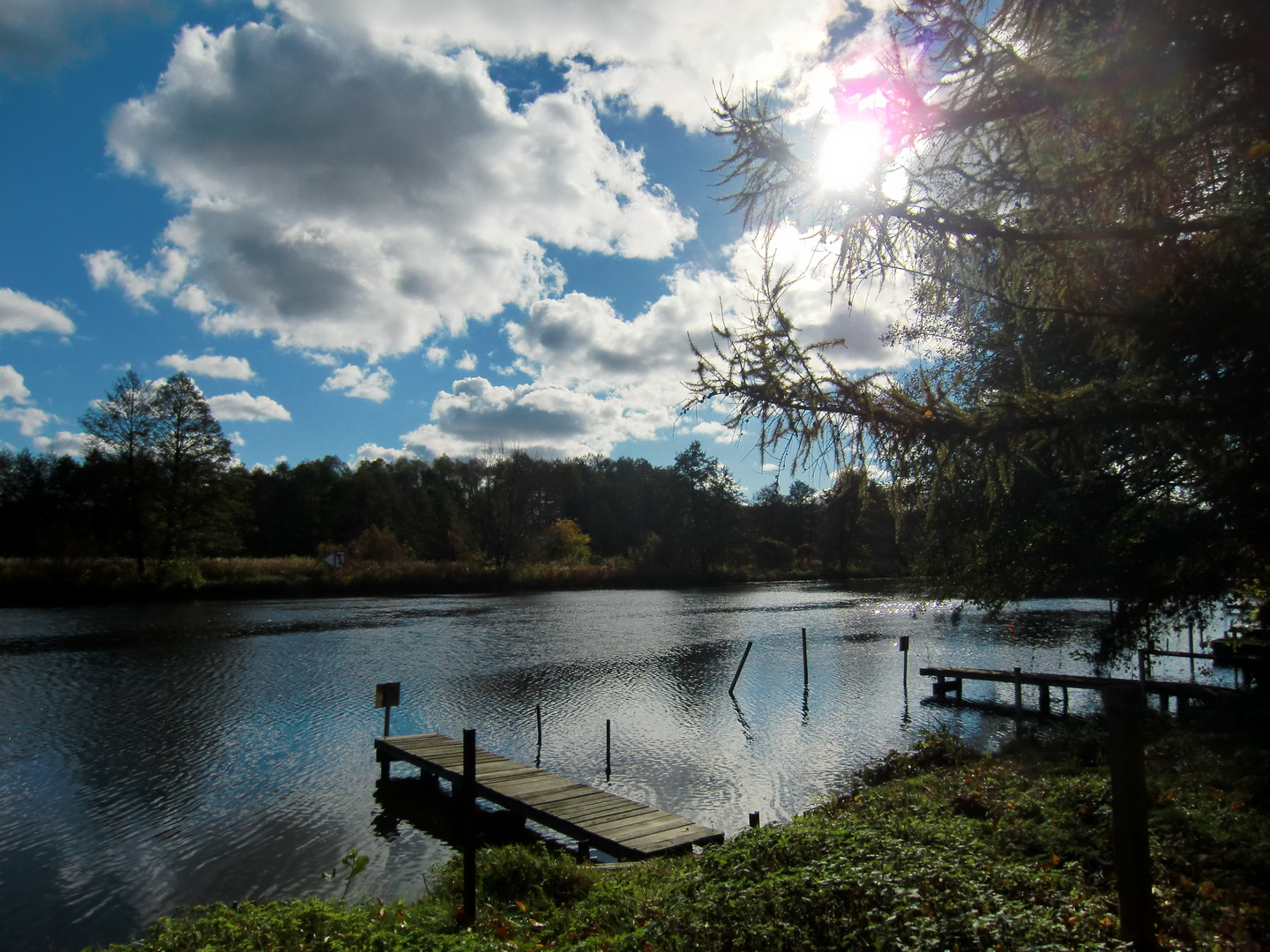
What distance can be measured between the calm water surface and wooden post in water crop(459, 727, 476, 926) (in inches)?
128

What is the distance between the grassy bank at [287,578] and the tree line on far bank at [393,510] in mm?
1340

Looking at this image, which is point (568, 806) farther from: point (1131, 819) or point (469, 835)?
point (1131, 819)

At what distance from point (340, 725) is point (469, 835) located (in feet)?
39.8

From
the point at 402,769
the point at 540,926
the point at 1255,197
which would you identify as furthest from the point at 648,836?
the point at 1255,197

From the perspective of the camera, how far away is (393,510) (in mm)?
90000

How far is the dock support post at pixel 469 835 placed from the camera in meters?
6.80

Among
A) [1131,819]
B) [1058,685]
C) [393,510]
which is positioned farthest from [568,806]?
[393,510]

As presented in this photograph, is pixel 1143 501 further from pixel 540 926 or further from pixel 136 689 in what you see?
pixel 136 689

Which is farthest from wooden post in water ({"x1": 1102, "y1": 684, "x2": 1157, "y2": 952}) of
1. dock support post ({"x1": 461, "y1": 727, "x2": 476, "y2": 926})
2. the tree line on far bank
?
the tree line on far bank

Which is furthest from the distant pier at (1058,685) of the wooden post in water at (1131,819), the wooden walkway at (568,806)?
the wooden post in water at (1131,819)

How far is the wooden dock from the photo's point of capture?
17062mm

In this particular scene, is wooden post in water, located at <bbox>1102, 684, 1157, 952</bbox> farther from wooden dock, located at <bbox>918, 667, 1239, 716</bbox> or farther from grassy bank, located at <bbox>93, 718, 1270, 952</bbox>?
wooden dock, located at <bbox>918, 667, 1239, 716</bbox>

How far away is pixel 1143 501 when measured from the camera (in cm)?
1188

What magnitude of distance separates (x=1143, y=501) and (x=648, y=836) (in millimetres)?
8625
